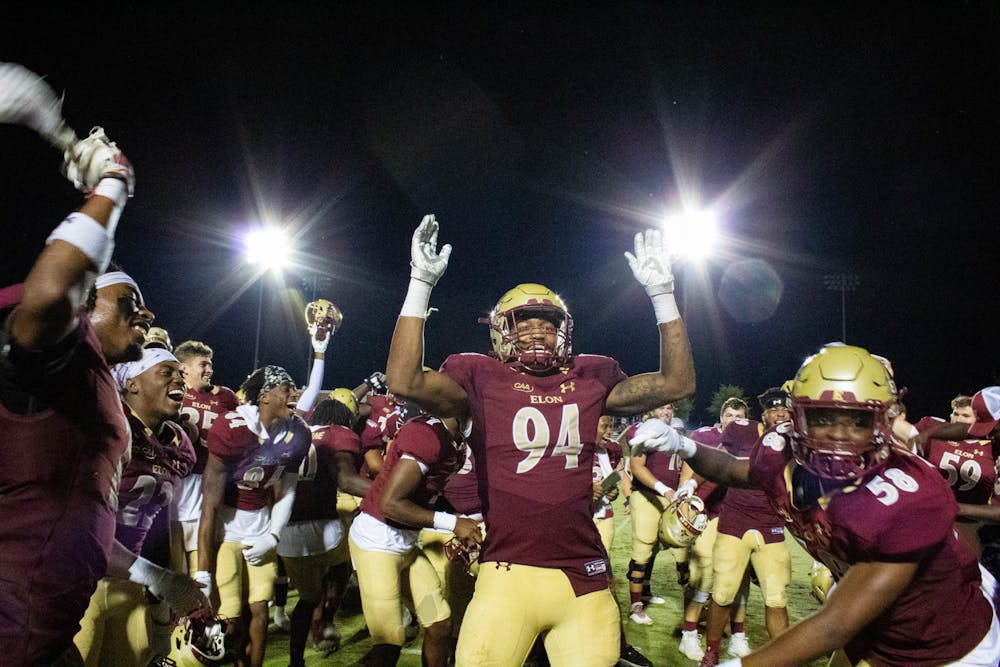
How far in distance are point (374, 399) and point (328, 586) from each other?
4.16m

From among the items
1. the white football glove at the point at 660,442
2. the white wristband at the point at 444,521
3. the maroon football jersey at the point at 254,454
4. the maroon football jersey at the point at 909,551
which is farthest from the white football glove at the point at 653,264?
the maroon football jersey at the point at 254,454

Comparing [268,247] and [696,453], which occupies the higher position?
[268,247]

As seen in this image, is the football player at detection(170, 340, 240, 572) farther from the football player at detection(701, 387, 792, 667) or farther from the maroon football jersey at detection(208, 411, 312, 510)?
the football player at detection(701, 387, 792, 667)

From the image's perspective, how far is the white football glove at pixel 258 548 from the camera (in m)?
5.29

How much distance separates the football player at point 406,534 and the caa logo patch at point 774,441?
1.94 meters

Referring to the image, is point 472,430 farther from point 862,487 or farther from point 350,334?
point 350,334

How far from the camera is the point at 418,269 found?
353 cm

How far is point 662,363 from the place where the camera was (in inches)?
144

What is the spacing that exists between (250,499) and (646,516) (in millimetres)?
5042

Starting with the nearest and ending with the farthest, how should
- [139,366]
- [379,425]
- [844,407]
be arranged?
1. [844,407]
2. [139,366]
3. [379,425]

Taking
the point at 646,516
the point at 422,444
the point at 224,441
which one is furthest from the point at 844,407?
the point at 646,516

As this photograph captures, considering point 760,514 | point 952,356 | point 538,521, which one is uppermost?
point 952,356

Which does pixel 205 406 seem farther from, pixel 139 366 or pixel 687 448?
pixel 687 448

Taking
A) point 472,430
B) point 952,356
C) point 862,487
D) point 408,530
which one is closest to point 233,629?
point 408,530
